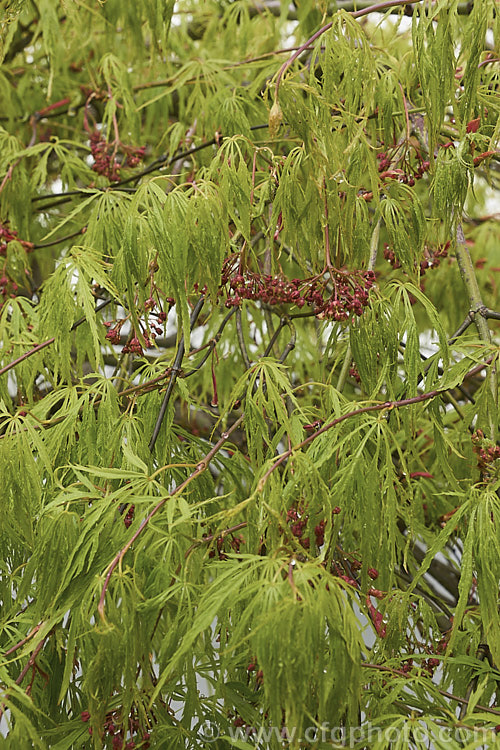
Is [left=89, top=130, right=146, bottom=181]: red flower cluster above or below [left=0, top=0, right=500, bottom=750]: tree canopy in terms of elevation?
above

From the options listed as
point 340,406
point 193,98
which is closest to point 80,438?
point 340,406

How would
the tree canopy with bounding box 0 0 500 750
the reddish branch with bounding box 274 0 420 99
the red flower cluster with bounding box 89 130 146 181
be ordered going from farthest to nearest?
the red flower cluster with bounding box 89 130 146 181 < the reddish branch with bounding box 274 0 420 99 < the tree canopy with bounding box 0 0 500 750

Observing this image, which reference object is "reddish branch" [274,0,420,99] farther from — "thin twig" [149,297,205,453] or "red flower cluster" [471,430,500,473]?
"red flower cluster" [471,430,500,473]

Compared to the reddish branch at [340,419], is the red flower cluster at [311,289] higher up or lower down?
higher up

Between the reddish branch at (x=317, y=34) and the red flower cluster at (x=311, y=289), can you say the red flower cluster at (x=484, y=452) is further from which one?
the reddish branch at (x=317, y=34)

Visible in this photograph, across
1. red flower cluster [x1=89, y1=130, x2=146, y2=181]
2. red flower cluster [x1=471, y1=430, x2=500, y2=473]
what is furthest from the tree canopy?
red flower cluster [x1=89, y1=130, x2=146, y2=181]

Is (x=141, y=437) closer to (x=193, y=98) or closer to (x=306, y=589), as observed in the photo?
(x=306, y=589)

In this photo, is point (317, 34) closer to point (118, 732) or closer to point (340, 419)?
point (340, 419)

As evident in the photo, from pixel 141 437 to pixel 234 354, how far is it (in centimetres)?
72

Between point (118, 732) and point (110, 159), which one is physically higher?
point (110, 159)

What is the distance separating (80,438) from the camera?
108 cm

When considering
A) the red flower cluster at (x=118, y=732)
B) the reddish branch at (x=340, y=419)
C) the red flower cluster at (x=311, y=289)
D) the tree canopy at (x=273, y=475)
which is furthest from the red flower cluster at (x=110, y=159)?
the red flower cluster at (x=118, y=732)

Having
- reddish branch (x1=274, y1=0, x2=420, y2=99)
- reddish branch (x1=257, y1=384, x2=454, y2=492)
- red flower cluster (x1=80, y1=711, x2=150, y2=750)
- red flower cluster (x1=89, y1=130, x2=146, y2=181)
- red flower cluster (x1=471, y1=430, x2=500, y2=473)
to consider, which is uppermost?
reddish branch (x1=274, y1=0, x2=420, y2=99)

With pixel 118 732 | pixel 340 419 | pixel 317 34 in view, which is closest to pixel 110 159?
pixel 317 34
